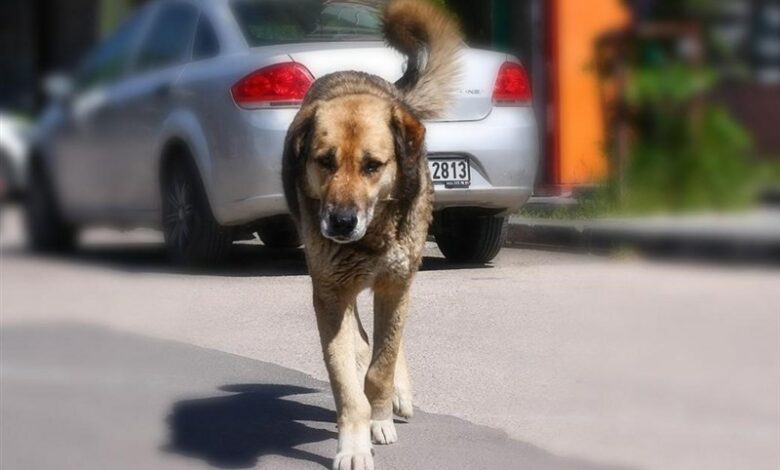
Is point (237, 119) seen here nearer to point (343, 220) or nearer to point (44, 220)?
point (44, 220)

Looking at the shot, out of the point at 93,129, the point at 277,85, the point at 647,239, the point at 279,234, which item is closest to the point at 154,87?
the point at 93,129

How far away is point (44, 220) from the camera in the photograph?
1097 centimetres

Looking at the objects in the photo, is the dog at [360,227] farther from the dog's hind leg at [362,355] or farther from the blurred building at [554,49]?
the blurred building at [554,49]

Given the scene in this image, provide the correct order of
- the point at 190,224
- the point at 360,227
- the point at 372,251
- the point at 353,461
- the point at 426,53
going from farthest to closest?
the point at 190,224 < the point at 426,53 < the point at 372,251 < the point at 360,227 < the point at 353,461

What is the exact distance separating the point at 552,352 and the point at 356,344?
4.40 feet

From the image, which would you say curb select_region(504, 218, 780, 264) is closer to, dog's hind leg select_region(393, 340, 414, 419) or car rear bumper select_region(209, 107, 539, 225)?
car rear bumper select_region(209, 107, 539, 225)

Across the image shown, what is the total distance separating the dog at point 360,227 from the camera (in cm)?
488

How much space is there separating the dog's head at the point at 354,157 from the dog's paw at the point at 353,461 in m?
0.69

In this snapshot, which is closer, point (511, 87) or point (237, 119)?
point (237, 119)

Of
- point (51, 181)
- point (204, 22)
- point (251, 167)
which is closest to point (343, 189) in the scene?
point (251, 167)

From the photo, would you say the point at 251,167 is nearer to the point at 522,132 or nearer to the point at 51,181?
the point at 522,132

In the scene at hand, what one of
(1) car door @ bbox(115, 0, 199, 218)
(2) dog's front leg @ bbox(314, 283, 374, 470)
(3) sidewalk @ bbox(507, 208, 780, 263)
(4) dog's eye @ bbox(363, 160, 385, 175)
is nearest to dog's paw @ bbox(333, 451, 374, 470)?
(2) dog's front leg @ bbox(314, 283, 374, 470)

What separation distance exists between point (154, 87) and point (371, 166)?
14.7ft

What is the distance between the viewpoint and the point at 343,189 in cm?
489
